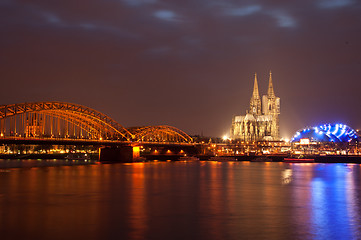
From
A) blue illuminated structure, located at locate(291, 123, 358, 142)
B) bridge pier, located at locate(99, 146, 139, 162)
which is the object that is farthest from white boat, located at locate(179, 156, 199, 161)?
blue illuminated structure, located at locate(291, 123, 358, 142)

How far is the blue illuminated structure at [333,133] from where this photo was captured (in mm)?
182375

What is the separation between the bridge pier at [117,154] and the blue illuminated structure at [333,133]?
9458 cm

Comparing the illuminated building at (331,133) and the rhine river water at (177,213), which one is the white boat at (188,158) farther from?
the rhine river water at (177,213)

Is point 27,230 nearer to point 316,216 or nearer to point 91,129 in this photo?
point 316,216

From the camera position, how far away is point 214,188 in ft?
149

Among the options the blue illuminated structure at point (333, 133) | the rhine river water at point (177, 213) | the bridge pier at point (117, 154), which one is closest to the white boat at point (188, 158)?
the bridge pier at point (117, 154)

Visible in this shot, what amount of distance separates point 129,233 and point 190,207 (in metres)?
9.78

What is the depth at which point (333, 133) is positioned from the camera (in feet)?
606

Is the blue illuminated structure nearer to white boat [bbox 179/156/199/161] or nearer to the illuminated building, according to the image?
the illuminated building

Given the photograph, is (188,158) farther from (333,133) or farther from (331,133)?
(331,133)

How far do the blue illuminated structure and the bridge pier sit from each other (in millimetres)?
94582

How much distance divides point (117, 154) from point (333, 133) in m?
97.9

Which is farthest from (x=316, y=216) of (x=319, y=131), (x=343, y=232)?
(x=319, y=131)

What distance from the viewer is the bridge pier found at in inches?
4776
